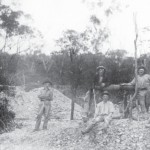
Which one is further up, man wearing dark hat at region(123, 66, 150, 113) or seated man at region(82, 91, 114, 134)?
man wearing dark hat at region(123, 66, 150, 113)

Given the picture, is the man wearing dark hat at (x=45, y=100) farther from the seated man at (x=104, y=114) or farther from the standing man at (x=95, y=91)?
the seated man at (x=104, y=114)

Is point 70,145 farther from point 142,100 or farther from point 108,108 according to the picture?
point 142,100

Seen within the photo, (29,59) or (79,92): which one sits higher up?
(29,59)

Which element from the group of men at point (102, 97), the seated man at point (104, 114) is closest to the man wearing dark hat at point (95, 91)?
the group of men at point (102, 97)

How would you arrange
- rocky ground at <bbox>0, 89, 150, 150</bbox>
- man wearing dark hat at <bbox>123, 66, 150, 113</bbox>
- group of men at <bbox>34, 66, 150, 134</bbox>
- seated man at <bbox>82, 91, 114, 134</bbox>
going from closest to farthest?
rocky ground at <bbox>0, 89, 150, 150</bbox> < seated man at <bbox>82, 91, 114, 134</bbox> < group of men at <bbox>34, 66, 150, 134</bbox> < man wearing dark hat at <bbox>123, 66, 150, 113</bbox>

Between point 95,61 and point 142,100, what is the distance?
74.0ft

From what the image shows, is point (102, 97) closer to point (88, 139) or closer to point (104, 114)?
point (104, 114)

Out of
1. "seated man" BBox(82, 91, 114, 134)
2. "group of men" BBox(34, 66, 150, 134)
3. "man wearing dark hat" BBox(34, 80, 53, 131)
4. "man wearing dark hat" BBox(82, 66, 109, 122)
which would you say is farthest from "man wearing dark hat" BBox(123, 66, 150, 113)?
"man wearing dark hat" BBox(34, 80, 53, 131)

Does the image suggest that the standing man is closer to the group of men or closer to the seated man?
the group of men

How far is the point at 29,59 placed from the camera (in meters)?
52.4

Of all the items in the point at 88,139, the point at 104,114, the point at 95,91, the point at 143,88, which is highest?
the point at 143,88

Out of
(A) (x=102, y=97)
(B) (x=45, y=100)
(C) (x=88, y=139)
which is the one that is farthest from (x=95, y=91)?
(C) (x=88, y=139)

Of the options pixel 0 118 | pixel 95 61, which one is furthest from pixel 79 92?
pixel 0 118

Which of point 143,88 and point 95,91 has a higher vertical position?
point 143,88
